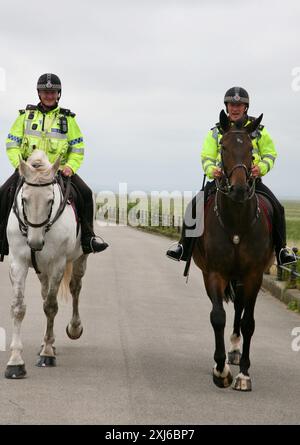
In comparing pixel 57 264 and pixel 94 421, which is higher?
pixel 57 264

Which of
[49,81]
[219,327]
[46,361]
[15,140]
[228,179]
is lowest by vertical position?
[46,361]

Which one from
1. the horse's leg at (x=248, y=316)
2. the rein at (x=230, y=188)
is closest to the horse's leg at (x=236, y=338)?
the horse's leg at (x=248, y=316)

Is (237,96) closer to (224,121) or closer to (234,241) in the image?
(224,121)


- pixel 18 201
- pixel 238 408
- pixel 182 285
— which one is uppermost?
pixel 18 201

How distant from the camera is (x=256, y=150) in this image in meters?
10.2

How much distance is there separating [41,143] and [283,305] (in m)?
8.52

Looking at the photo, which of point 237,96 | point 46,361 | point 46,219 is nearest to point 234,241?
point 237,96

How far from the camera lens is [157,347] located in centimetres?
1142

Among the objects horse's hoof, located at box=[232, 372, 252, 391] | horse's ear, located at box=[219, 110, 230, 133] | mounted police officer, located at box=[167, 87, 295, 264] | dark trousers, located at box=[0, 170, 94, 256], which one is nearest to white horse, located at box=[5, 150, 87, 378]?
dark trousers, located at box=[0, 170, 94, 256]

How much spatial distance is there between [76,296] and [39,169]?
3004mm
